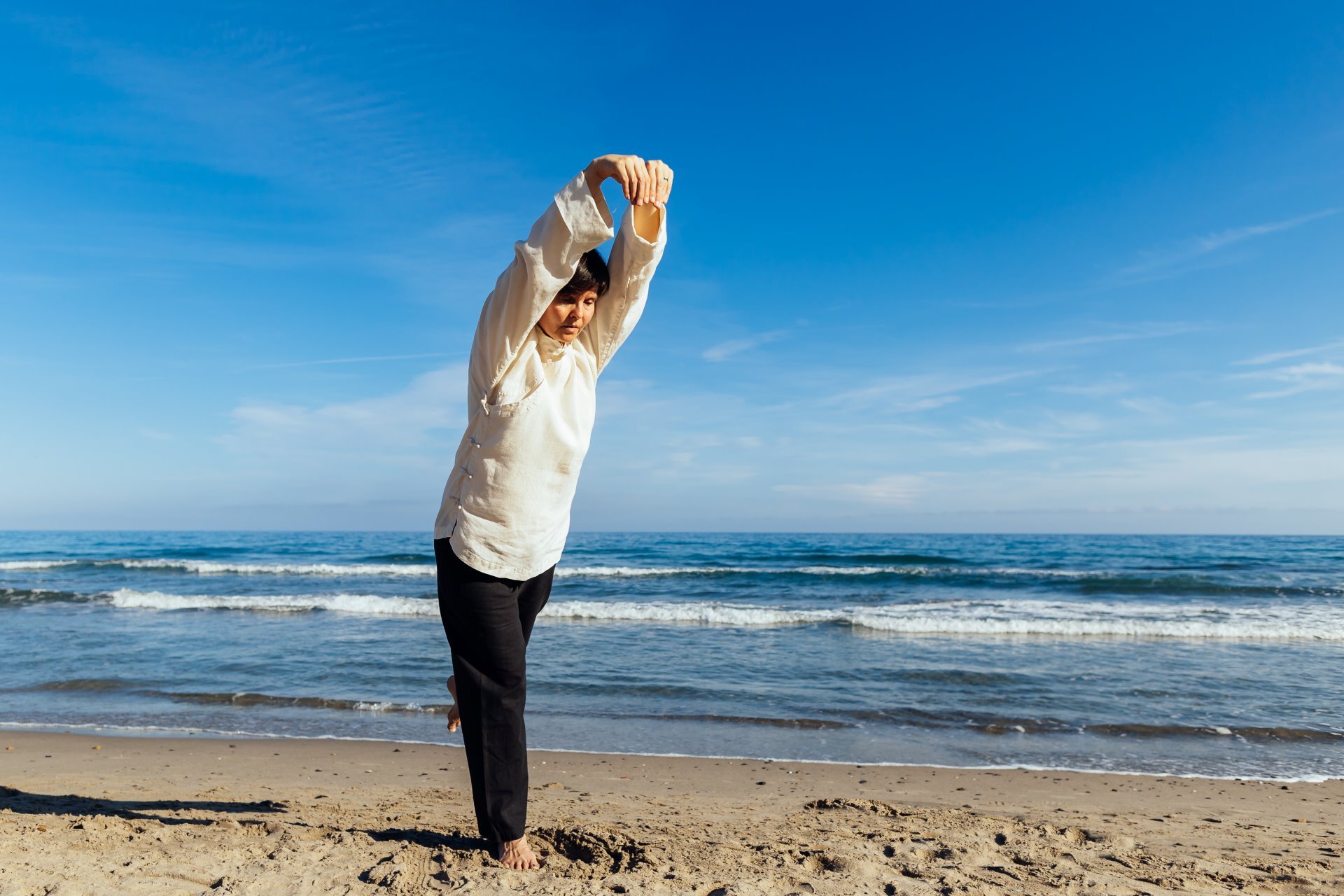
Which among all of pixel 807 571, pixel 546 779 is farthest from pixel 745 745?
pixel 807 571

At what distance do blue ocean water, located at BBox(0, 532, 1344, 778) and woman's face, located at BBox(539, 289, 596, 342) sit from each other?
370cm

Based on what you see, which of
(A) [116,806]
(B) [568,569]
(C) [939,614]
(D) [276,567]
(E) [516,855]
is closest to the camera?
(E) [516,855]

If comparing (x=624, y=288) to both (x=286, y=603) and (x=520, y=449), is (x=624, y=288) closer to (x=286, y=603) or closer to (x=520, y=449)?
(x=520, y=449)

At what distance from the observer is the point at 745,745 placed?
5.25 m

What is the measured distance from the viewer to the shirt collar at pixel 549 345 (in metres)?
2.23

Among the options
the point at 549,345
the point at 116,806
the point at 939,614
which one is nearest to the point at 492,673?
the point at 549,345

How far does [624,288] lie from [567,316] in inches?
8.0

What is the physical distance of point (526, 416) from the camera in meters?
2.19

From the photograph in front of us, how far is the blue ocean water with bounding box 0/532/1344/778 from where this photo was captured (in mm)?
5469

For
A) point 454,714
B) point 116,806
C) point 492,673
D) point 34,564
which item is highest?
point 492,673

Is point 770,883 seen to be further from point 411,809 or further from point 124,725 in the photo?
point 124,725

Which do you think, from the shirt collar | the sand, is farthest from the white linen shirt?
the sand

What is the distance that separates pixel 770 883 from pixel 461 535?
149 centimetres

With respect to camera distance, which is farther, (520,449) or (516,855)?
(516,855)
